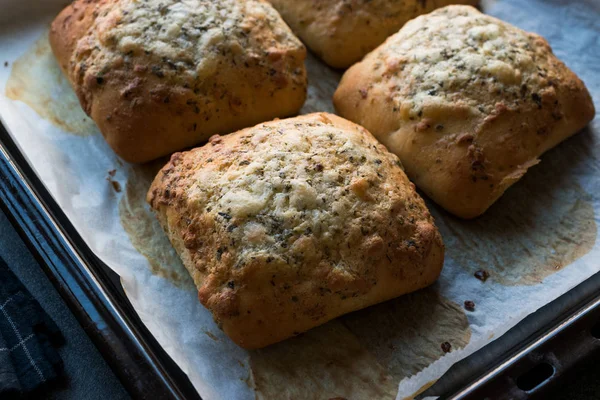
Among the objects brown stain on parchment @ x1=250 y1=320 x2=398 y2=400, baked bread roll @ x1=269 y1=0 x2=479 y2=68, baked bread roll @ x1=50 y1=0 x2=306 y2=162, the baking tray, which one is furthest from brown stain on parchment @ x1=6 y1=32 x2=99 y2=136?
brown stain on parchment @ x1=250 y1=320 x2=398 y2=400

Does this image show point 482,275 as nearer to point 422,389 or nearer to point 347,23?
point 422,389

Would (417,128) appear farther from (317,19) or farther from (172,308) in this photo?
(172,308)

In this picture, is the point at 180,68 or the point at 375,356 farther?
the point at 180,68

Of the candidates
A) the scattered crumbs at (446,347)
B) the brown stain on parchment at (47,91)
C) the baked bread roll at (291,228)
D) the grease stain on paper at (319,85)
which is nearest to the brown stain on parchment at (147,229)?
the baked bread roll at (291,228)

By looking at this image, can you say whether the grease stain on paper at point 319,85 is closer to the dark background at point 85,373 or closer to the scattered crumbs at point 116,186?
the scattered crumbs at point 116,186

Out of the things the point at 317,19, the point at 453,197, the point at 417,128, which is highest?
the point at 317,19

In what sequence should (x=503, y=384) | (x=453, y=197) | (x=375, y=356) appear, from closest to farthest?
(x=503, y=384) → (x=375, y=356) → (x=453, y=197)

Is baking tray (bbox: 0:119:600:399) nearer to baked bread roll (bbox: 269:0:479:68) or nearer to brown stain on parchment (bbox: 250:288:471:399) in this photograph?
brown stain on parchment (bbox: 250:288:471:399)

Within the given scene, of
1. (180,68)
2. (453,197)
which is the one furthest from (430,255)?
(180,68)
